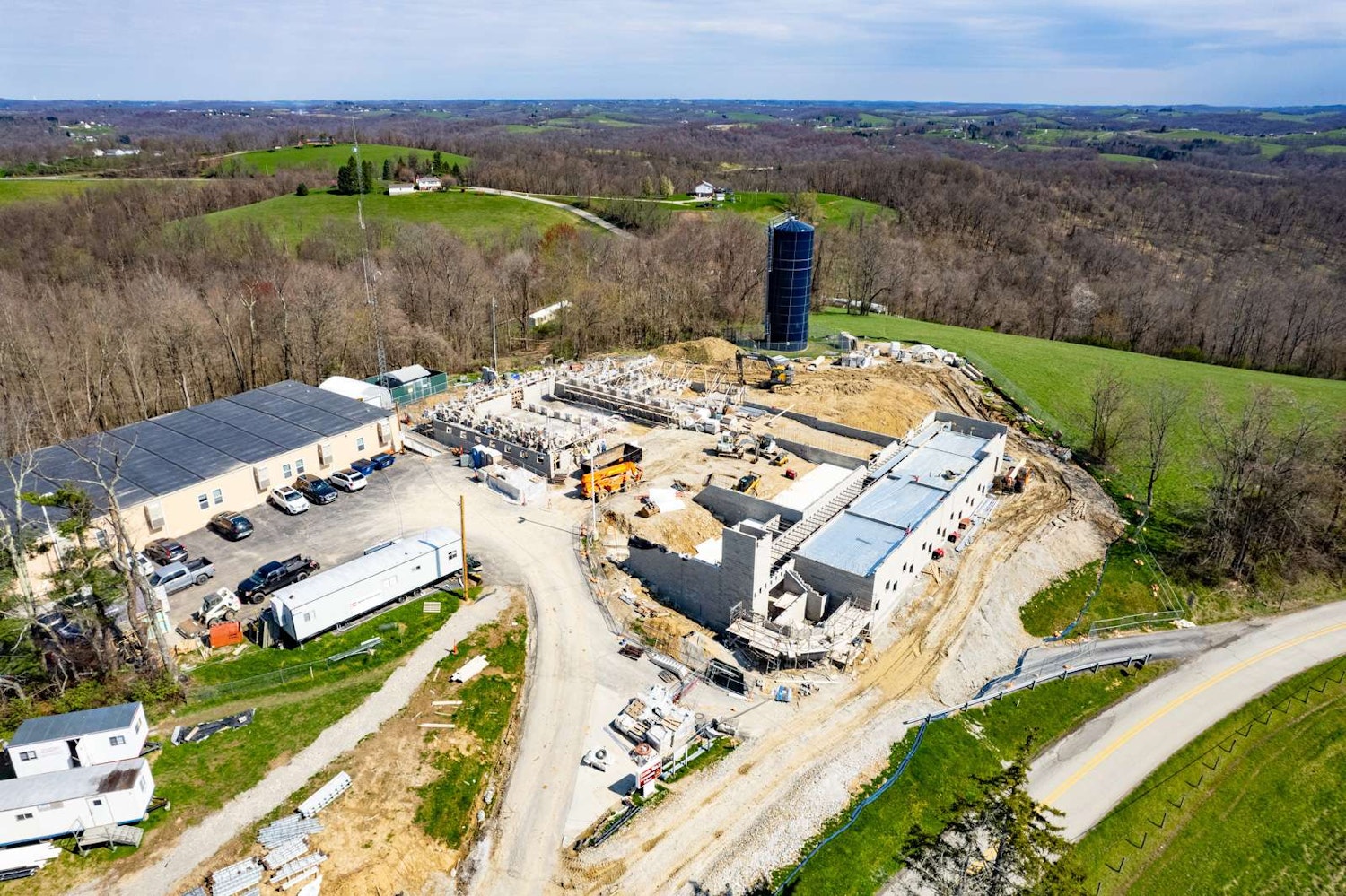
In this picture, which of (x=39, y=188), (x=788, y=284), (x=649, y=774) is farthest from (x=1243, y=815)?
(x=39, y=188)

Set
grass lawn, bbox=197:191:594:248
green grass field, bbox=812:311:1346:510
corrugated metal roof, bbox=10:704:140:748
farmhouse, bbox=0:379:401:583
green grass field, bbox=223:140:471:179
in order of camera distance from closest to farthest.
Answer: corrugated metal roof, bbox=10:704:140:748 → farmhouse, bbox=0:379:401:583 → green grass field, bbox=812:311:1346:510 → grass lawn, bbox=197:191:594:248 → green grass field, bbox=223:140:471:179

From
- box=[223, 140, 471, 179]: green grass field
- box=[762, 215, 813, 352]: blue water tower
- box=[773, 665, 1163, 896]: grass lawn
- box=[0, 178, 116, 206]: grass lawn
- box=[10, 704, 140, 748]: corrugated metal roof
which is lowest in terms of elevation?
box=[773, 665, 1163, 896]: grass lawn

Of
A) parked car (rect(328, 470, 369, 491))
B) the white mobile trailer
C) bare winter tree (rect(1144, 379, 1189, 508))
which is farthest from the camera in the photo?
bare winter tree (rect(1144, 379, 1189, 508))

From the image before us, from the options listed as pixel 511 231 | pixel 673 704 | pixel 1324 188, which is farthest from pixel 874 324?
pixel 1324 188

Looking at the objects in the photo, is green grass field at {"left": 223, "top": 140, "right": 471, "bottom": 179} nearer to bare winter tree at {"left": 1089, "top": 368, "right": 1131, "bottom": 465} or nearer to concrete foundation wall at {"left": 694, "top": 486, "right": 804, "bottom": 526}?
concrete foundation wall at {"left": 694, "top": 486, "right": 804, "bottom": 526}

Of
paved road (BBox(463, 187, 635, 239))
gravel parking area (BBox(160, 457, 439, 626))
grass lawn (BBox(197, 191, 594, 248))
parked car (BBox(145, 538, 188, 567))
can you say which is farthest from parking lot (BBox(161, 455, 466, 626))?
paved road (BBox(463, 187, 635, 239))

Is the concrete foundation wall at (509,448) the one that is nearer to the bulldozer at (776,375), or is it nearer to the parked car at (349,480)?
the parked car at (349,480)

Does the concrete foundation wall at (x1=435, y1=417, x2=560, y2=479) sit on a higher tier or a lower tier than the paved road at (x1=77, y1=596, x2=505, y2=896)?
higher

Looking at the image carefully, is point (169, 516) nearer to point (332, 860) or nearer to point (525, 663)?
point (525, 663)
